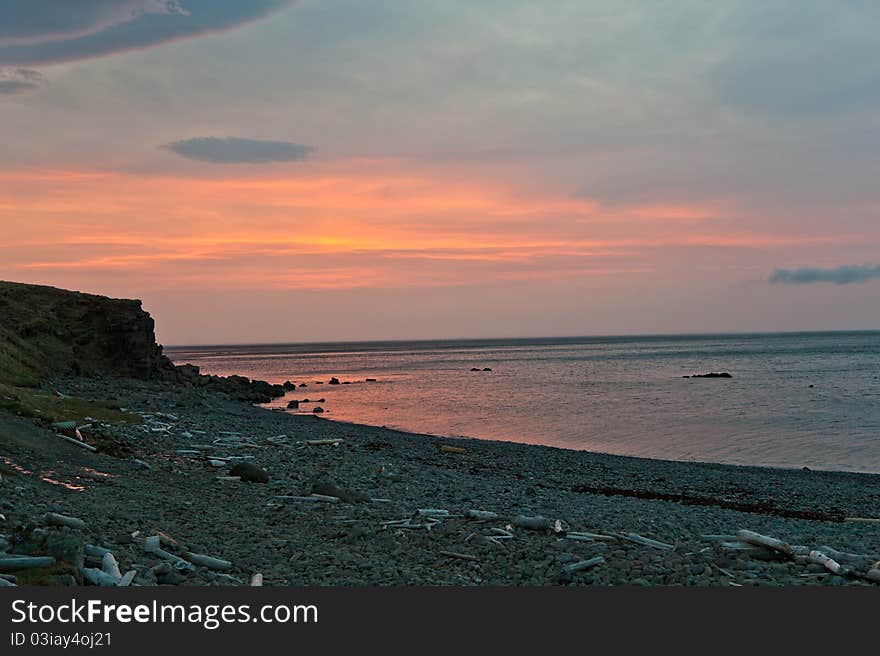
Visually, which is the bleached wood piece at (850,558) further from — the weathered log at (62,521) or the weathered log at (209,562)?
the weathered log at (62,521)

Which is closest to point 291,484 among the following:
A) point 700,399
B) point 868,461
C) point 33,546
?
point 33,546

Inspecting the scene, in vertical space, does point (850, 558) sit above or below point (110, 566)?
below

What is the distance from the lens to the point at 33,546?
28.8 feet

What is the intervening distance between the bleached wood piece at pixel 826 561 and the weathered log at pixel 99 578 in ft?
30.8

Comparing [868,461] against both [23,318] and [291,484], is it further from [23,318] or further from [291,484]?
[23,318]

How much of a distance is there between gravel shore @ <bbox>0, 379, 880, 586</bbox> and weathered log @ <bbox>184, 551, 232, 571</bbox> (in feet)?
0.55

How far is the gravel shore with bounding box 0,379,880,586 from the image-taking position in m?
10.3

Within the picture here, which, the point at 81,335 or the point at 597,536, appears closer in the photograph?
the point at 597,536

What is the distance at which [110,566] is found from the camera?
28.8ft

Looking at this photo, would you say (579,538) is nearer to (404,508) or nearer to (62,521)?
(404,508)

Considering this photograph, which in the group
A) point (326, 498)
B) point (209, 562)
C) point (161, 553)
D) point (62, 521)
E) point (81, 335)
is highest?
point (81, 335)

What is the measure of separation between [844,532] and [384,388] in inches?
2384

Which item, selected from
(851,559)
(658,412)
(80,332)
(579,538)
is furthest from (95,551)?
(658,412)

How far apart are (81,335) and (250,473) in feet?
109
